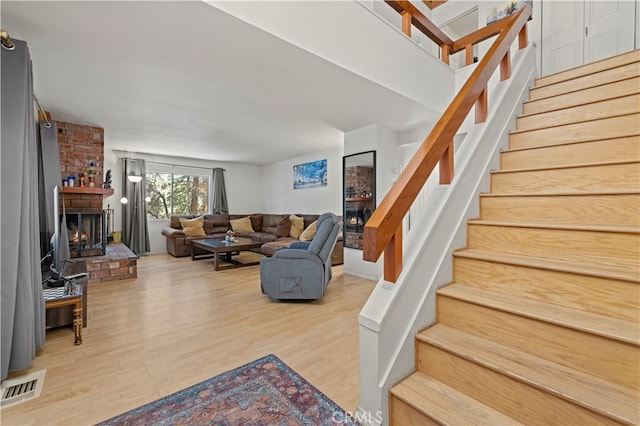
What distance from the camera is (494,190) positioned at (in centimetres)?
186

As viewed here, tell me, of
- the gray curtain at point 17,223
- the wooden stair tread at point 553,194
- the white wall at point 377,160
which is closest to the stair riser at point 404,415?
the wooden stair tread at point 553,194

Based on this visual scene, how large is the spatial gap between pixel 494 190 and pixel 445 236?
69 cm

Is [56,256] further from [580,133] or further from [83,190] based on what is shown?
[580,133]

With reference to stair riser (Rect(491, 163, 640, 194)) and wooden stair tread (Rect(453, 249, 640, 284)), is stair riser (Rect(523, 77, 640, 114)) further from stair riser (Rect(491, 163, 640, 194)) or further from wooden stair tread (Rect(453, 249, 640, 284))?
wooden stair tread (Rect(453, 249, 640, 284))

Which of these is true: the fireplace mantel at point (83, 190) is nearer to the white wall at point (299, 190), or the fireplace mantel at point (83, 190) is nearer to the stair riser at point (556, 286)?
the white wall at point (299, 190)

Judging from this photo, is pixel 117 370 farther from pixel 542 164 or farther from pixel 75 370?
pixel 542 164

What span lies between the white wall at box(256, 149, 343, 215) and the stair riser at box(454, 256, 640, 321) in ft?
15.4

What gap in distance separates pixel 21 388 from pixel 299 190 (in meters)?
5.87

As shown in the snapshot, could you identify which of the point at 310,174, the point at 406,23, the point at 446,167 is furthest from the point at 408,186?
the point at 310,174

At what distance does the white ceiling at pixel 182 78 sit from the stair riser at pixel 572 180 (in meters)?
1.68

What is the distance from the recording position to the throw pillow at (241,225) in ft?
23.9

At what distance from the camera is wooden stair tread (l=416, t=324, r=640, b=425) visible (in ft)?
2.74

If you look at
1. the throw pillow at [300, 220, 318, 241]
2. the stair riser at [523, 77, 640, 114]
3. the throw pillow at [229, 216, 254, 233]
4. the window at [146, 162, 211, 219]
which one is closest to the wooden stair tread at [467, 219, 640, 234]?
the stair riser at [523, 77, 640, 114]

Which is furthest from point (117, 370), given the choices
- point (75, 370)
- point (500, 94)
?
point (500, 94)
